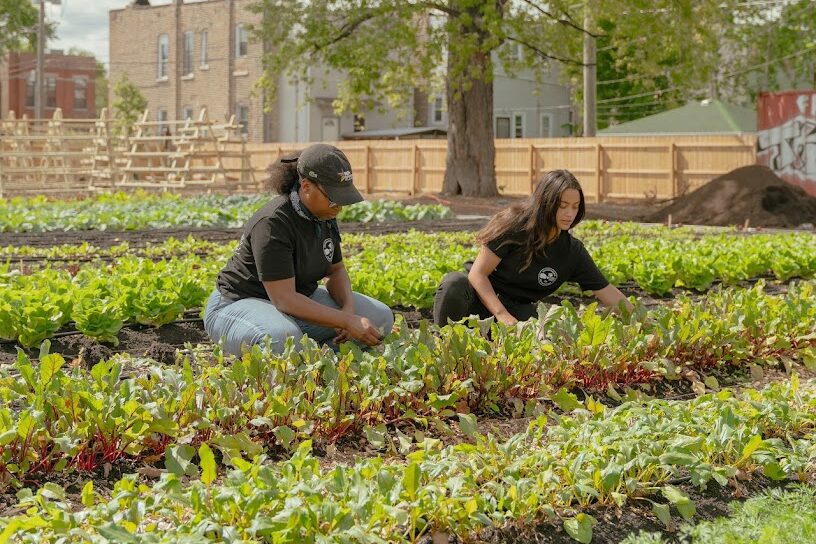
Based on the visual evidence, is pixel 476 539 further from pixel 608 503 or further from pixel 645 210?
pixel 645 210

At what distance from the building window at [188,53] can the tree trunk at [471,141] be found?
76.3 feet

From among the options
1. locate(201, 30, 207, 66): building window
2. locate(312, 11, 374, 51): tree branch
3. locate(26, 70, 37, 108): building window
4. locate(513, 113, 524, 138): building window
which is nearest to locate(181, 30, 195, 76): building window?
locate(201, 30, 207, 66): building window

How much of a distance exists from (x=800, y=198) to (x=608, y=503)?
19909 millimetres

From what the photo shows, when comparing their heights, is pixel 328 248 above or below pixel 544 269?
above

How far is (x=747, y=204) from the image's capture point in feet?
72.3

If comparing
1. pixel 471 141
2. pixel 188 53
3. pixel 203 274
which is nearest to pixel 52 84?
pixel 188 53

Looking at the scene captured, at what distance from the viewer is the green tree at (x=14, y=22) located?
60000mm

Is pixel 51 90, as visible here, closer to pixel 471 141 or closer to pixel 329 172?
pixel 471 141

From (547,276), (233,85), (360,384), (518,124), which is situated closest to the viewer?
(360,384)

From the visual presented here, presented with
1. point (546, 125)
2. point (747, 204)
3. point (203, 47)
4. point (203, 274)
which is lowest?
point (203, 274)

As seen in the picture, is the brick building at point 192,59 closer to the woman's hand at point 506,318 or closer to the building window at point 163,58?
the building window at point 163,58

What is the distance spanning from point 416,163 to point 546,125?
21.1 meters

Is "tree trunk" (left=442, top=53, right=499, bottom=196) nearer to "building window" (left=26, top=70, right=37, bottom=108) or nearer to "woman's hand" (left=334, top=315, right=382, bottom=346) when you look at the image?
"woman's hand" (left=334, top=315, right=382, bottom=346)

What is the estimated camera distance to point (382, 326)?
661 cm
